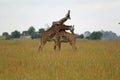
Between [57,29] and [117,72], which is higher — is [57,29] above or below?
above

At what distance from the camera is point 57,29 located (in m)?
19.1

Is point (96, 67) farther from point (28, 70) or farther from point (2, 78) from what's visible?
point (2, 78)

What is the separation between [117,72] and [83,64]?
86.9 inches

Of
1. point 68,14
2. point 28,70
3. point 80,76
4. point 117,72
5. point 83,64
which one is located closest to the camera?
point 80,76

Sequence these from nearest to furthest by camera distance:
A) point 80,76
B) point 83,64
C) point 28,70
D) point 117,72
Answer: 1. point 80,76
2. point 117,72
3. point 28,70
4. point 83,64

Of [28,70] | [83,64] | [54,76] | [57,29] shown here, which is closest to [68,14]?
[57,29]

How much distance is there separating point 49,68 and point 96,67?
1.61m

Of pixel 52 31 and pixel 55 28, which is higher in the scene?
pixel 55 28

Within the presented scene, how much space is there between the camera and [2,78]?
10.1 metres

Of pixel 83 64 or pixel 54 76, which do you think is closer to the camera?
pixel 54 76

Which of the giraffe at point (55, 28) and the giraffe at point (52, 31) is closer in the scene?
the giraffe at point (55, 28)

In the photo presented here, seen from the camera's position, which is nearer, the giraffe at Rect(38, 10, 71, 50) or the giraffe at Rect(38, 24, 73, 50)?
the giraffe at Rect(38, 10, 71, 50)

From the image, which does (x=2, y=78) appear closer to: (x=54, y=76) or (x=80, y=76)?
(x=54, y=76)

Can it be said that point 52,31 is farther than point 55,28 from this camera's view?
Yes
